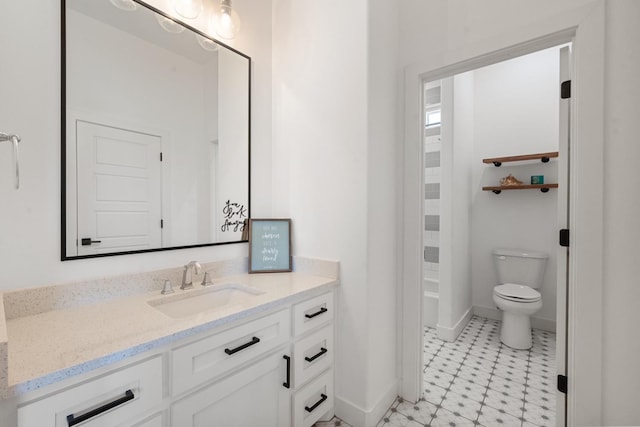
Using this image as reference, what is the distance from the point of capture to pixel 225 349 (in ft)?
3.51

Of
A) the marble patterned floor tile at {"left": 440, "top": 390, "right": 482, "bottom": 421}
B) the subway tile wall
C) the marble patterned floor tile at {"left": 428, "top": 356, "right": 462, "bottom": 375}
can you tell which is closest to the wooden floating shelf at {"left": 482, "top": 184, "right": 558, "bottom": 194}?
the subway tile wall

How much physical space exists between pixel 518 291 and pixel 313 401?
212cm

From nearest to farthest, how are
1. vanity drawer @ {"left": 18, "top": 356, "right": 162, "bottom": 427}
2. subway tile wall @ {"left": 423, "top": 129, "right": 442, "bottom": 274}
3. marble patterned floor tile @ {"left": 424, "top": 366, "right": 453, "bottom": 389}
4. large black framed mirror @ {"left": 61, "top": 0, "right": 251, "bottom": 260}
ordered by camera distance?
vanity drawer @ {"left": 18, "top": 356, "right": 162, "bottom": 427} → large black framed mirror @ {"left": 61, "top": 0, "right": 251, "bottom": 260} → marble patterned floor tile @ {"left": 424, "top": 366, "right": 453, "bottom": 389} → subway tile wall @ {"left": 423, "top": 129, "right": 442, "bottom": 274}

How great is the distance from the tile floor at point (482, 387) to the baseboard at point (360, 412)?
0.11 feet

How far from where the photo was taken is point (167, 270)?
1.43 m

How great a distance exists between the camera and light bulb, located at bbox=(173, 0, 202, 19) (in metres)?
1.48

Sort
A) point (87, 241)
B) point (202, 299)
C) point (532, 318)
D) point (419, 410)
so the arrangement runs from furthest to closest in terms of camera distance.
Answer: point (532, 318) → point (419, 410) → point (202, 299) → point (87, 241)

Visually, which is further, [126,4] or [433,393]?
[433,393]

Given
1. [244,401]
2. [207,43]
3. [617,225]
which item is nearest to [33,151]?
[207,43]

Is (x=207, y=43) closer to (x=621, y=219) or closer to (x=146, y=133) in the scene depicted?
(x=146, y=133)

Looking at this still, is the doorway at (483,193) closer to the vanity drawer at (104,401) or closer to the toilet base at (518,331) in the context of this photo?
the toilet base at (518,331)

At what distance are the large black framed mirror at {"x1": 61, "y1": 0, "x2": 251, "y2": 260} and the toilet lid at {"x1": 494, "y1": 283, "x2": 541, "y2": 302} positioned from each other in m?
2.28

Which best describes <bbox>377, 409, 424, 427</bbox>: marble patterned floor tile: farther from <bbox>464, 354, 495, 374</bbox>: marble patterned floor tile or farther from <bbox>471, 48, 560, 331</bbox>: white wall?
<bbox>471, 48, 560, 331</bbox>: white wall

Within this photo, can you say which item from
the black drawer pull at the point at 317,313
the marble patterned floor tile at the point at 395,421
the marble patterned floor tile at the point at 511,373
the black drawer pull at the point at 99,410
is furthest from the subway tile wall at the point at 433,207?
the black drawer pull at the point at 99,410
